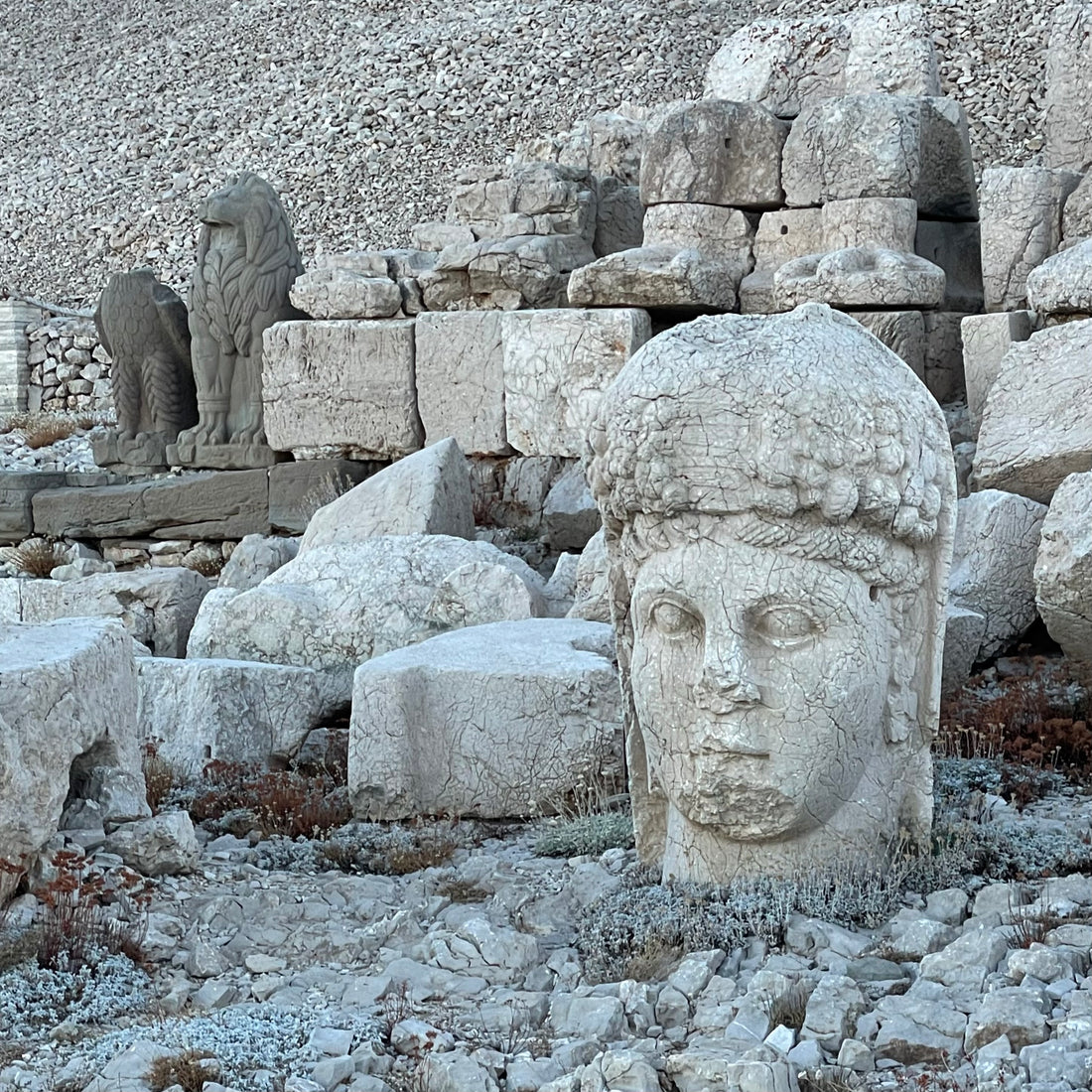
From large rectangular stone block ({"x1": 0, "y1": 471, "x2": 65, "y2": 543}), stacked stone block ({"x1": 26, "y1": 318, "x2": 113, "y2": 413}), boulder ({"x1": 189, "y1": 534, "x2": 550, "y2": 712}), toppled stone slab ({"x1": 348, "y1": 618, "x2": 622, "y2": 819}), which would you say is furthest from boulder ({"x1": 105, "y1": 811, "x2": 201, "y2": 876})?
stacked stone block ({"x1": 26, "y1": 318, "x2": 113, "y2": 413})

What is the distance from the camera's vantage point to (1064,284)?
28.7 ft

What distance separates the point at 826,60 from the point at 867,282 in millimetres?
3282

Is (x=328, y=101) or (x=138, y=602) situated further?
(x=328, y=101)

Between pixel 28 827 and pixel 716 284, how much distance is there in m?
6.94

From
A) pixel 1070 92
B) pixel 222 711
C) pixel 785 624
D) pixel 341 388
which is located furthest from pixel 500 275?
pixel 785 624

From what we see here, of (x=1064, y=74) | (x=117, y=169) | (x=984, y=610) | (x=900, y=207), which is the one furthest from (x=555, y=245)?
(x=117, y=169)

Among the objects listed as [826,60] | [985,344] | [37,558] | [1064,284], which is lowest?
[37,558]

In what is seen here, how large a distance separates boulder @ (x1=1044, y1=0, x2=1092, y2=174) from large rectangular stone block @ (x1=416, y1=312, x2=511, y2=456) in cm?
380

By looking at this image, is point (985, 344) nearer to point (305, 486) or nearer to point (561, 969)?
point (305, 486)

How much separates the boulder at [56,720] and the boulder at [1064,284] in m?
5.43

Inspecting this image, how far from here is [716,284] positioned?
1056 cm

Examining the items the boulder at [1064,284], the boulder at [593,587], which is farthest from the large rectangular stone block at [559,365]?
the boulder at [593,587]

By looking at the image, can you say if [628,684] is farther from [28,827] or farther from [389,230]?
[389,230]

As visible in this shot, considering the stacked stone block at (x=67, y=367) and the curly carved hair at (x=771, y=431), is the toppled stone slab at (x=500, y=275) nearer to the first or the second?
the curly carved hair at (x=771, y=431)
